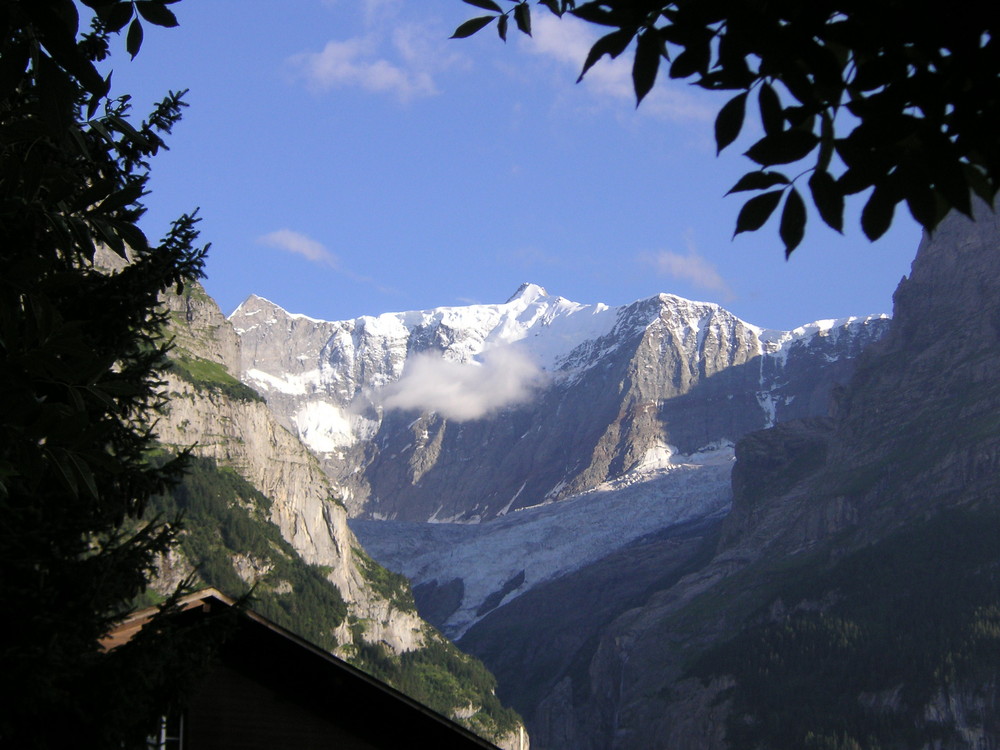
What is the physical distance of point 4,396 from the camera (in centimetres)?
564

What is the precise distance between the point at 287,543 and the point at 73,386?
171449 mm

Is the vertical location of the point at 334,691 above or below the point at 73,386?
below

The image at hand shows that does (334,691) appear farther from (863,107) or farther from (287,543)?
(287,543)

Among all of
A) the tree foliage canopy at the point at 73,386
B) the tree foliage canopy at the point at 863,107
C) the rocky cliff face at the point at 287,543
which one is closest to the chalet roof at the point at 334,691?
the tree foliage canopy at the point at 73,386

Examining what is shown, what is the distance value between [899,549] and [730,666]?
36.9 meters

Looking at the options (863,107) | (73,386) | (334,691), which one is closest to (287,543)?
(334,691)

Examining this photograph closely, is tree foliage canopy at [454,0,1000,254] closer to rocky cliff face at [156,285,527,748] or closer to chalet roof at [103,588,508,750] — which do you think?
chalet roof at [103,588,508,750]

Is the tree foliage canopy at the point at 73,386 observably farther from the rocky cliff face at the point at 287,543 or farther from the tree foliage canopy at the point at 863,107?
the rocky cliff face at the point at 287,543

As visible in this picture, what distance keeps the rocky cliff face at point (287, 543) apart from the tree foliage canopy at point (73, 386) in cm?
12460

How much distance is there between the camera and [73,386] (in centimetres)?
579

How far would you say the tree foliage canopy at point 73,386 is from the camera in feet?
18.1

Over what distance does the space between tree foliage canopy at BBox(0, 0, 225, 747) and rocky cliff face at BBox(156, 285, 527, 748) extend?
125 metres

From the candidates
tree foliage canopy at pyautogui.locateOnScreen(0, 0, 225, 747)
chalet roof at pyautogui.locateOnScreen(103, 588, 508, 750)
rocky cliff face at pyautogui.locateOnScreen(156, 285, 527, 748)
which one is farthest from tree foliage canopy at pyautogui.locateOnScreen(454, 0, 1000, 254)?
rocky cliff face at pyautogui.locateOnScreen(156, 285, 527, 748)

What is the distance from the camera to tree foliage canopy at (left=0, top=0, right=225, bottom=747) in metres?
5.52
